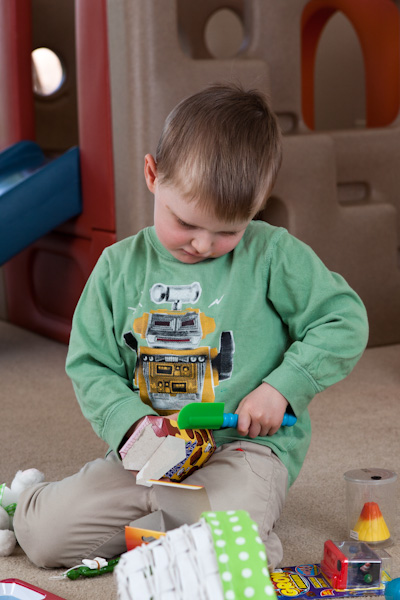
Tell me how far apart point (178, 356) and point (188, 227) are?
0.16 meters

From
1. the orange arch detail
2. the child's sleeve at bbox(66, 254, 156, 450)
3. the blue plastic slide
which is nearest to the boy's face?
the child's sleeve at bbox(66, 254, 156, 450)

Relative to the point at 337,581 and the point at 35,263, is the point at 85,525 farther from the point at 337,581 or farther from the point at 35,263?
the point at 35,263

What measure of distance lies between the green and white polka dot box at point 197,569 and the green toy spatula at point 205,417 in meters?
0.23

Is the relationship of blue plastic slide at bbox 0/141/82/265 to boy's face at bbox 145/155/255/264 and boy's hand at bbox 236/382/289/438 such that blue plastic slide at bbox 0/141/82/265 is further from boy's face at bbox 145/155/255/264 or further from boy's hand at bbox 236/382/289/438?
boy's hand at bbox 236/382/289/438

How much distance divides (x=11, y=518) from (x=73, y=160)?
1.10 m

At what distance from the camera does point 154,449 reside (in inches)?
33.9

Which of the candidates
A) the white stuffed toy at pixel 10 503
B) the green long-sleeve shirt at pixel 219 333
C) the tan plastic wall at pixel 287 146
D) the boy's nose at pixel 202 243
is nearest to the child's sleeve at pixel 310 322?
the green long-sleeve shirt at pixel 219 333

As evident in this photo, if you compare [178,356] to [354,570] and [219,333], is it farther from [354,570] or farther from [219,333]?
[354,570]

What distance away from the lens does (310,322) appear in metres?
0.94

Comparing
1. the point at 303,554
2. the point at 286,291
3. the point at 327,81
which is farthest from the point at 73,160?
the point at 327,81

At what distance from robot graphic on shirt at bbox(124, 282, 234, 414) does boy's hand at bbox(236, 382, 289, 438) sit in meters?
0.05

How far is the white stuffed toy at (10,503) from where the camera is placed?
921mm

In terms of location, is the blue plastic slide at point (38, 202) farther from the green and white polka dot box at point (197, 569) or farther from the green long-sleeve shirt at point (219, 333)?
the green and white polka dot box at point (197, 569)

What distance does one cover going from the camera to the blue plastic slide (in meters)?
1.88
